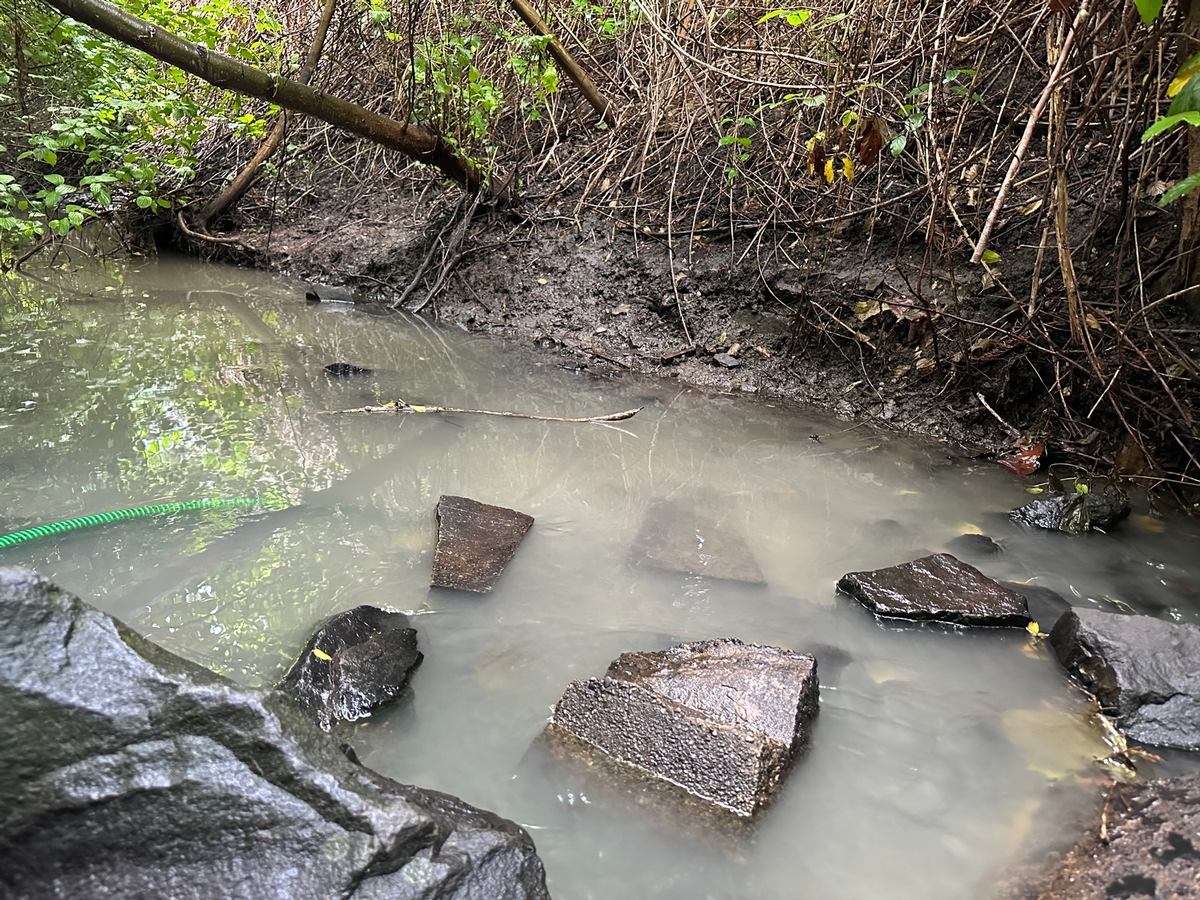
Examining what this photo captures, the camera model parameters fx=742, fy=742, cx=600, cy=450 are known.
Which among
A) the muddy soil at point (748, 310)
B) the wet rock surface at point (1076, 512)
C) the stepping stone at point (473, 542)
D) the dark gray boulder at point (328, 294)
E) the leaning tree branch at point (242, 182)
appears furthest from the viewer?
the leaning tree branch at point (242, 182)

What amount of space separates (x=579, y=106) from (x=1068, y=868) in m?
6.47

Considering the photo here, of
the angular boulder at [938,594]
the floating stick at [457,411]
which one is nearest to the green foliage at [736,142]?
the floating stick at [457,411]

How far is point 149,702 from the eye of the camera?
1176 millimetres

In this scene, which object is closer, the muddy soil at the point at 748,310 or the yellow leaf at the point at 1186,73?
the yellow leaf at the point at 1186,73

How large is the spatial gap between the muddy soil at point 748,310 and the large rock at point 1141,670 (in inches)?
68.5

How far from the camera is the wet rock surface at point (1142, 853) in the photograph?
1.39 m

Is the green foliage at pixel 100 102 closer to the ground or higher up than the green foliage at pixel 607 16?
closer to the ground

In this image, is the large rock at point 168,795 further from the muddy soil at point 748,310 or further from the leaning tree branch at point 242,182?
the leaning tree branch at point 242,182

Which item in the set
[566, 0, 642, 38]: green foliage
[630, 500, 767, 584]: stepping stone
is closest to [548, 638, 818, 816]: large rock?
[630, 500, 767, 584]: stepping stone

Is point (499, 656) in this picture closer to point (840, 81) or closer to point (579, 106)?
point (840, 81)

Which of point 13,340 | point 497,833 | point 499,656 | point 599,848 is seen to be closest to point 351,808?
point 497,833

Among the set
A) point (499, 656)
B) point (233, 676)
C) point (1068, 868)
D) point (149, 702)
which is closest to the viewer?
point (149, 702)

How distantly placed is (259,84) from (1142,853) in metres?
5.03

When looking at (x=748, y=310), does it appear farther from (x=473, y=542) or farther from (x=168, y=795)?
(x=168, y=795)
